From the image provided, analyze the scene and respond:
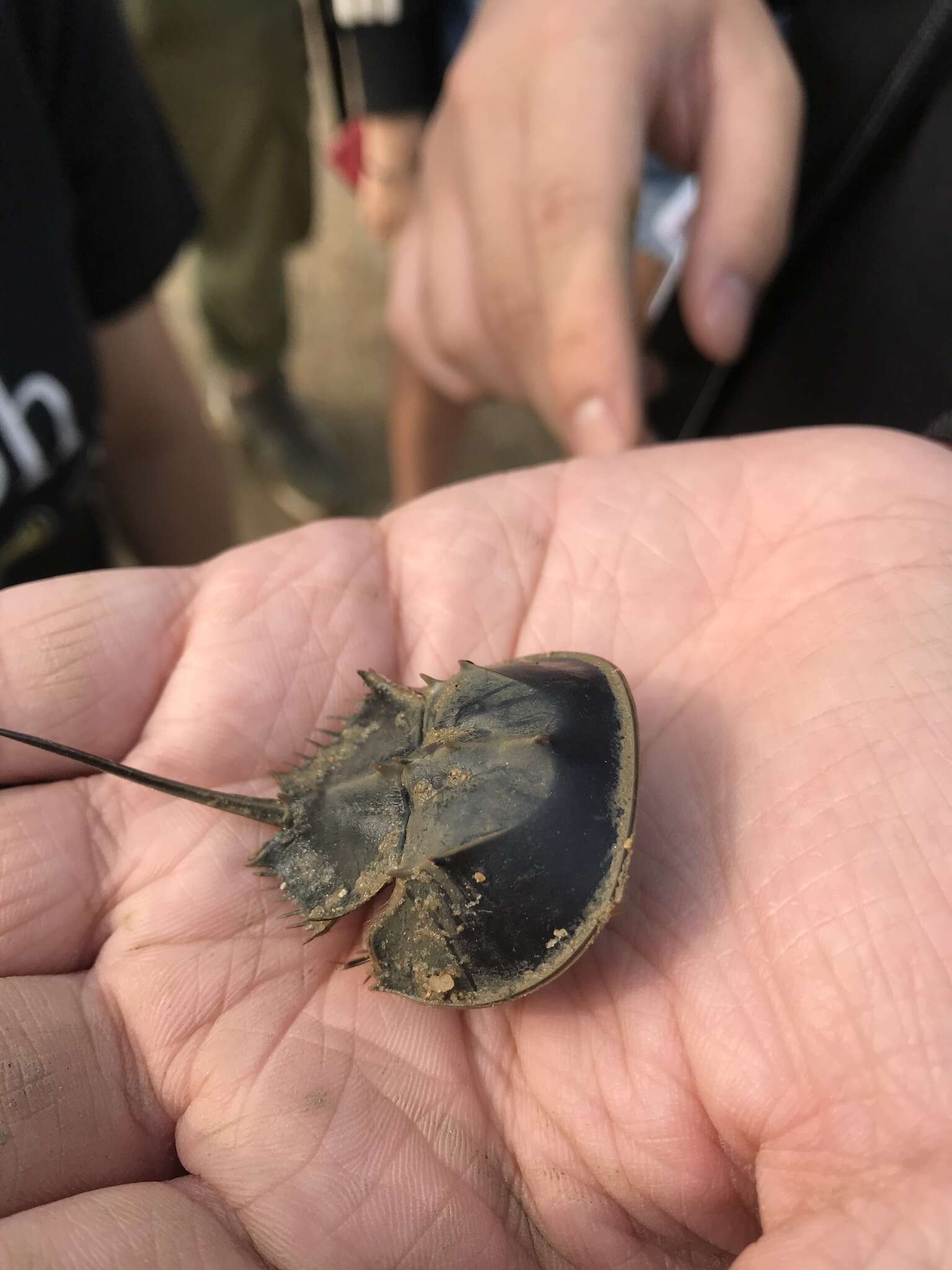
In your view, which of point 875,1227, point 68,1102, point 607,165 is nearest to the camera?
point 875,1227

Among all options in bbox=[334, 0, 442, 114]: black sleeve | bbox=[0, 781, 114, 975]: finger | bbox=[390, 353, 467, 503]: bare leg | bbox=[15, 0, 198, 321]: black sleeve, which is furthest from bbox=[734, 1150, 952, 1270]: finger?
bbox=[334, 0, 442, 114]: black sleeve

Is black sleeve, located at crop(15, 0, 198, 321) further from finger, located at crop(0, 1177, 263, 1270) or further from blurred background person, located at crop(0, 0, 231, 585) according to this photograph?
finger, located at crop(0, 1177, 263, 1270)

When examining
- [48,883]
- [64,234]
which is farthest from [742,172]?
[48,883]

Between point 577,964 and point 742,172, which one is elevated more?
point 742,172

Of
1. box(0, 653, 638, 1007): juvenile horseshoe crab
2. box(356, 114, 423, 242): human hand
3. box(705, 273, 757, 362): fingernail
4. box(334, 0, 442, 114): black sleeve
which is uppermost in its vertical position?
box(334, 0, 442, 114): black sleeve

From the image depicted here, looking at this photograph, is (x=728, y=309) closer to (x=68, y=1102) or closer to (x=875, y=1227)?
(x=875, y=1227)

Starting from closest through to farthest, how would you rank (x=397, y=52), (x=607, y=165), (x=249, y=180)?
(x=607, y=165) → (x=397, y=52) → (x=249, y=180)

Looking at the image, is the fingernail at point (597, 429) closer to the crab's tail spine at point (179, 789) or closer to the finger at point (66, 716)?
the finger at point (66, 716)

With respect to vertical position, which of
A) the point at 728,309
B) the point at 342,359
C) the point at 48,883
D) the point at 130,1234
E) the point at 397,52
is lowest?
the point at 342,359
